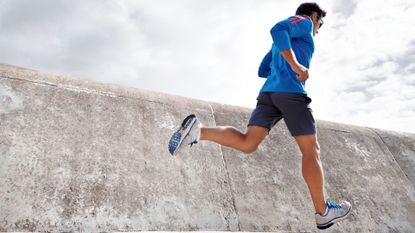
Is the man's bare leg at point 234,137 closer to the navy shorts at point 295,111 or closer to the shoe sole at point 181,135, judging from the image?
the shoe sole at point 181,135

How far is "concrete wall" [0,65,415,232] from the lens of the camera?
2391 mm

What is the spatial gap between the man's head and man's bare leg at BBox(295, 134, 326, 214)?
36.1 inches

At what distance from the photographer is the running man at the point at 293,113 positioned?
2271 mm

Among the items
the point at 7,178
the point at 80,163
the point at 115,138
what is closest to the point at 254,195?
the point at 115,138

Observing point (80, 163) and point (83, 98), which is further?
point (83, 98)

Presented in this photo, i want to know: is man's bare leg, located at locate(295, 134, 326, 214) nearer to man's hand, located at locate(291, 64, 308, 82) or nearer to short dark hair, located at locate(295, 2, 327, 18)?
man's hand, located at locate(291, 64, 308, 82)

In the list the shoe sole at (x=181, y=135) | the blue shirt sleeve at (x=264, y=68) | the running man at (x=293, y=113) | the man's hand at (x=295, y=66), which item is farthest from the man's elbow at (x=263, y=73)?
the shoe sole at (x=181, y=135)

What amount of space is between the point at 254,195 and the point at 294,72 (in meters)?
1.22

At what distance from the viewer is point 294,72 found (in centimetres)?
242

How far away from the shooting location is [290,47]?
91.9 inches

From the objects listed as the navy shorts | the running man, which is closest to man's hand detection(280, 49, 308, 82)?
the running man

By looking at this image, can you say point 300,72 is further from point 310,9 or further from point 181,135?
point 181,135

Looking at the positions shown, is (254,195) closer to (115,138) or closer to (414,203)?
(115,138)

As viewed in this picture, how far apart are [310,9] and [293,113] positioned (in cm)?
88
